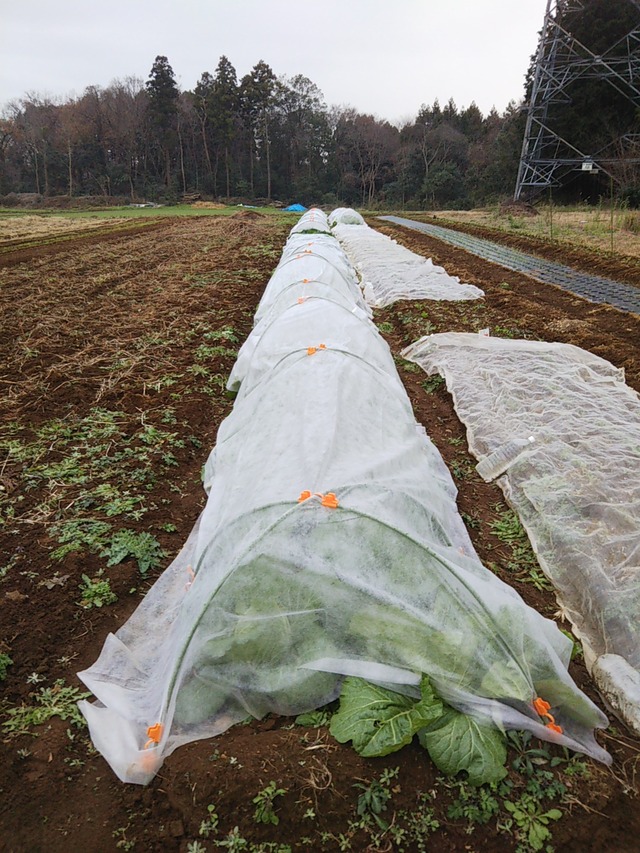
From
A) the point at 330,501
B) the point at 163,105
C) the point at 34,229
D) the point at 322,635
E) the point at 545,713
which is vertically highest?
the point at 163,105

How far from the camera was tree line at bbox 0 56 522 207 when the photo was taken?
42.2 metres

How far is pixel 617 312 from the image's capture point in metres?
7.77

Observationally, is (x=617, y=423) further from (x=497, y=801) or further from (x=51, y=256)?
(x=51, y=256)

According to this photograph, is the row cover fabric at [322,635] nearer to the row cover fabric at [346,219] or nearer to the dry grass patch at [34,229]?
the dry grass patch at [34,229]

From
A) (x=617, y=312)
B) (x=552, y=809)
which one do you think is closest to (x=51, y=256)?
(x=617, y=312)

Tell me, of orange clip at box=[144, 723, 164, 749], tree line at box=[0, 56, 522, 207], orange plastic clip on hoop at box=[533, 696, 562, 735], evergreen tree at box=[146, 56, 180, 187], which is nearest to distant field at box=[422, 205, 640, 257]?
orange plastic clip on hoop at box=[533, 696, 562, 735]

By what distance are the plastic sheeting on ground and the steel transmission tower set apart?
1155cm

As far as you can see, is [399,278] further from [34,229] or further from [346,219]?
[34,229]

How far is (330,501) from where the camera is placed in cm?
228

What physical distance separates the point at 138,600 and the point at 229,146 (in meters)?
48.4

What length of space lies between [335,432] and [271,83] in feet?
164

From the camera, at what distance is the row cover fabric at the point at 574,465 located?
106 inches

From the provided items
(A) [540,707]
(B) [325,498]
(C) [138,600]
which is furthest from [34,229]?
(A) [540,707]

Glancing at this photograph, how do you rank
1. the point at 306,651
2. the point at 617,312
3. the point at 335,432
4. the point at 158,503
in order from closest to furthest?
the point at 306,651 → the point at 335,432 → the point at 158,503 → the point at 617,312
